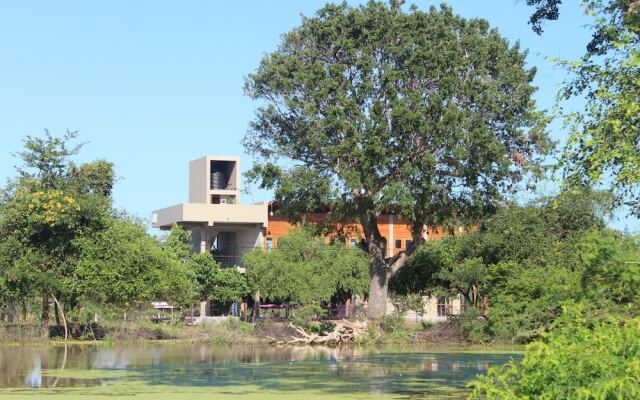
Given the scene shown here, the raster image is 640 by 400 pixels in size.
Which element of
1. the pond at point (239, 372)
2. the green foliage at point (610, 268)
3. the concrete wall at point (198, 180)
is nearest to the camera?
the green foliage at point (610, 268)

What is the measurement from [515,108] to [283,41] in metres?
12.0

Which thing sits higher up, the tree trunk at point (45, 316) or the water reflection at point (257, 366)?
the tree trunk at point (45, 316)

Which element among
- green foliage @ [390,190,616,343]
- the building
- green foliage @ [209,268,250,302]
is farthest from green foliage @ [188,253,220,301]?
green foliage @ [390,190,616,343]

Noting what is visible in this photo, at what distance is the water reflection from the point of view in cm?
2409

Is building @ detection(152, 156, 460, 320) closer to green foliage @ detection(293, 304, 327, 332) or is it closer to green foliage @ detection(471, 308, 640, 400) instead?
green foliage @ detection(293, 304, 327, 332)

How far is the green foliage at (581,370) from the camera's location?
9.44 m

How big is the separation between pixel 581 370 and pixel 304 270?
64.4 metres

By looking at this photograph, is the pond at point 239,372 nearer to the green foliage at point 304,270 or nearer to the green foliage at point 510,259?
the green foliage at point 510,259

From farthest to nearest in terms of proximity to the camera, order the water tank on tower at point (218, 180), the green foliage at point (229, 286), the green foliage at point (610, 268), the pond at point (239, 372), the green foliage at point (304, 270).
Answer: the water tank on tower at point (218, 180) < the green foliage at point (229, 286) < the green foliage at point (304, 270) < the pond at point (239, 372) < the green foliage at point (610, 268)

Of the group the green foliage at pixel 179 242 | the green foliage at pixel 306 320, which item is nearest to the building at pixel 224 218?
the green foliage at pixel 179 242

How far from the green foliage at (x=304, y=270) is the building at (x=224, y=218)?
764 cm

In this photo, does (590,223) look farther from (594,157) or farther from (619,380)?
(619,380)

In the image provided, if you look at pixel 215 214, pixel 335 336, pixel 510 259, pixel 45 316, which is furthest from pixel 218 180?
pixel 335 336

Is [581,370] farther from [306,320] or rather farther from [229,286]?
[229,286]
